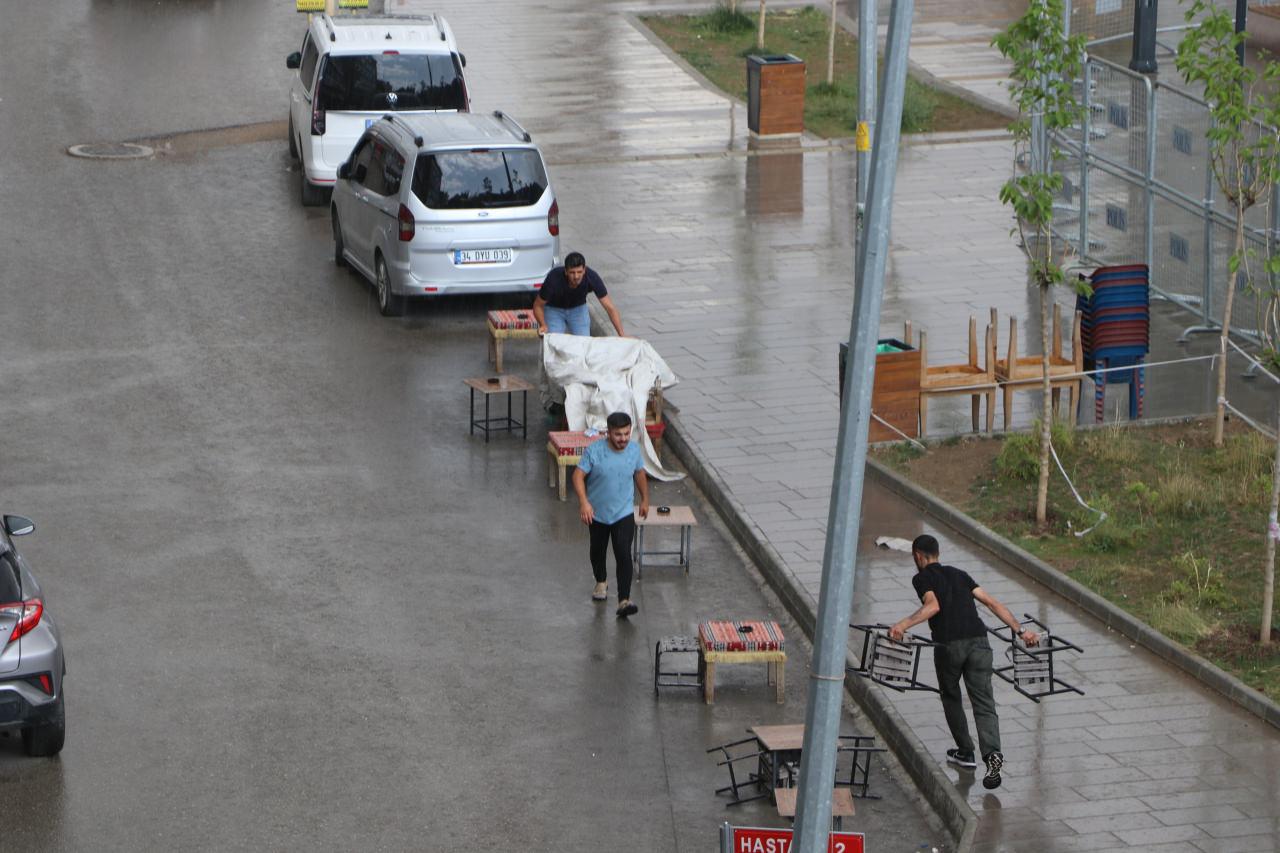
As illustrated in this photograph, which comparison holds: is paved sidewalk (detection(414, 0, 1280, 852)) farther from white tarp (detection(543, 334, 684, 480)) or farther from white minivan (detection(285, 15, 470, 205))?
white minivan (detection(285, 15, 470, 205))

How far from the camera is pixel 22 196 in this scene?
2573 centimetres

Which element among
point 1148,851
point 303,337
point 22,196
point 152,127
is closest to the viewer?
point 1148,851

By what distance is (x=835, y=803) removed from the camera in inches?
426

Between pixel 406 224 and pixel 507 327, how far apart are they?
7.38ft

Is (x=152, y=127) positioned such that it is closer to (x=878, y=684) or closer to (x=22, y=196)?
(x=22, y=196)

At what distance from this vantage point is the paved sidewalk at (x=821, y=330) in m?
11.3

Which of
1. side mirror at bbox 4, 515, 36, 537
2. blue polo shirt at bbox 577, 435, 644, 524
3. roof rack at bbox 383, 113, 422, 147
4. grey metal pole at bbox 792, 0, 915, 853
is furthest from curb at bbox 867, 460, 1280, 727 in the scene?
side mirror at bbox 4, 515, 36, 537

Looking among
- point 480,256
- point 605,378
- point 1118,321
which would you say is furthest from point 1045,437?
point 480,256

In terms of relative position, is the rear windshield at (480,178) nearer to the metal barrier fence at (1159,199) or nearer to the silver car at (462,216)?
the silver car at (462,216)

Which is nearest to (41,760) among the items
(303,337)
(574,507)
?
(574,507)

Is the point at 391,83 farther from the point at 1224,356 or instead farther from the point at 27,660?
the point at 27,660

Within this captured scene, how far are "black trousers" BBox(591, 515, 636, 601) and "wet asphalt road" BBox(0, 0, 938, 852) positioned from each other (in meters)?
0.31

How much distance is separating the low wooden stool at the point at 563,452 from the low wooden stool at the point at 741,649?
367 cm

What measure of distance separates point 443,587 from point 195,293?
8.45m
